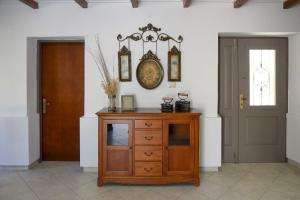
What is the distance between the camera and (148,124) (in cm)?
352

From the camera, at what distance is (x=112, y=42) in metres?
4.09

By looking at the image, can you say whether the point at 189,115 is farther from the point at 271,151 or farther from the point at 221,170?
the point at 271,151

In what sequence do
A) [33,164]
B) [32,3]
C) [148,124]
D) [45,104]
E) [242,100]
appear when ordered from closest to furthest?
[148,124], [32,3], [33,164], [242,100], [45,104]

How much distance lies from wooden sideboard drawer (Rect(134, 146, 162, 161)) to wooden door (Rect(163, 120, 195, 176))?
0.28ft

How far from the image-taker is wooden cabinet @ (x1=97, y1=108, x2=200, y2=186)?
352cm

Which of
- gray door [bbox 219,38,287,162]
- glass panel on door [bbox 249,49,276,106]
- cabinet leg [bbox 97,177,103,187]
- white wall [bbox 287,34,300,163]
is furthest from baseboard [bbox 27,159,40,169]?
white wall [bbox 287,34,300,163]

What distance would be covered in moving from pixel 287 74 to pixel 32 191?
4220 mm

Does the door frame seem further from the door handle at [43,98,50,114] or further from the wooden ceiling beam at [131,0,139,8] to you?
the wooden ceiling beam at [131,0,139,8]

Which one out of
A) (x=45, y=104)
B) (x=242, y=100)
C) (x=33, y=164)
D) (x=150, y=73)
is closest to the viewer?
(x=150, y=73)

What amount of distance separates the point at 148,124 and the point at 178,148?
1.66 ft

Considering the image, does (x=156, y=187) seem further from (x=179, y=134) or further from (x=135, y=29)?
(x=135, y=29)

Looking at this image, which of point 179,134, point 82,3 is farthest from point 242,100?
point 82,3

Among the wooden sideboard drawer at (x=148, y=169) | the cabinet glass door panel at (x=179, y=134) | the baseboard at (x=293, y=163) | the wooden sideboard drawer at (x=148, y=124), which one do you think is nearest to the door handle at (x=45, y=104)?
the wooden sideboard drawer at (x=148, y=124)

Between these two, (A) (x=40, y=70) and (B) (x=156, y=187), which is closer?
(B) (x=156, y=187)
